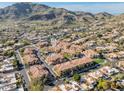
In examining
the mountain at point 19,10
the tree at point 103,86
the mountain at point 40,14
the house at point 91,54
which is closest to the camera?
the tree at point 103,86

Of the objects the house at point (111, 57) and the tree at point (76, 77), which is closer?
the tree at point (76, 77)

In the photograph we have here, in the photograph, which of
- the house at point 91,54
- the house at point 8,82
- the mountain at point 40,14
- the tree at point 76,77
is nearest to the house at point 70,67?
the tree at point 76,77

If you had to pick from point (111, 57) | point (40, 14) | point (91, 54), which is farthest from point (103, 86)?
point (40, 14)

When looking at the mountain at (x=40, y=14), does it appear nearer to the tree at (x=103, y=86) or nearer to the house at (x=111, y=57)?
the house at (x=111, y=57)

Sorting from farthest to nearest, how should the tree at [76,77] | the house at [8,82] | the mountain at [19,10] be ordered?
the mountain at [19,10] → the tree at [76,77] → the house at [8,82]

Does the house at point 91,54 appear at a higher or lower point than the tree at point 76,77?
lower

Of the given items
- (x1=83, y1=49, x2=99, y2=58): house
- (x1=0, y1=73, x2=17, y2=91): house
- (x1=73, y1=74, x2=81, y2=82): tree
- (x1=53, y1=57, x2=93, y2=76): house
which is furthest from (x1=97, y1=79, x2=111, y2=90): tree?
(x1=83, y1=49, x2=99, y2=58): house

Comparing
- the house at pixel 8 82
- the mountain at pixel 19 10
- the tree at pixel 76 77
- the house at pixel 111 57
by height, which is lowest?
the mountain at pixel 19 10

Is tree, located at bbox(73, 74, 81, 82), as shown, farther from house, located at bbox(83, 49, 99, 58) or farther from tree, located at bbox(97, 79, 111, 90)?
house, located at bbox(83, 49, 99, 58)
